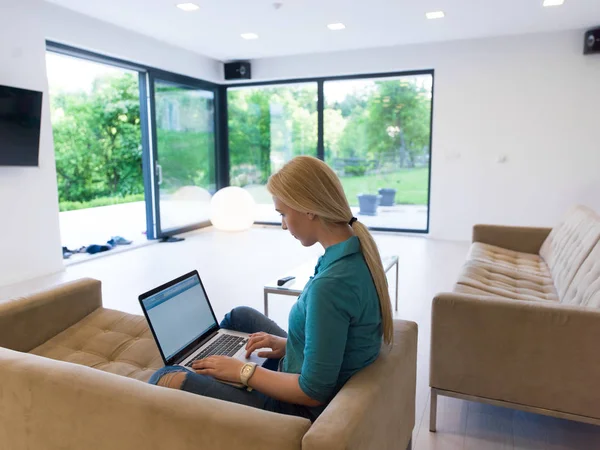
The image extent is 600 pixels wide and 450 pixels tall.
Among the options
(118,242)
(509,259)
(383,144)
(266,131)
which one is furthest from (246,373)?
(266,131)

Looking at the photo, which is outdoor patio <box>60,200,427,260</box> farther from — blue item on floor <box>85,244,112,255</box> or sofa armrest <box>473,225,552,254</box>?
sofa armrest <box>473,225,552,254</box>

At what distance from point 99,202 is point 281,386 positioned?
10.6m

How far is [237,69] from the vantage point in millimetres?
7520

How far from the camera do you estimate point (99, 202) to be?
35.5 ft

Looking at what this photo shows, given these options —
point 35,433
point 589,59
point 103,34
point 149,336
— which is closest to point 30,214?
point 103,34

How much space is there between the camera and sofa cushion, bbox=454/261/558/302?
8.28 ft

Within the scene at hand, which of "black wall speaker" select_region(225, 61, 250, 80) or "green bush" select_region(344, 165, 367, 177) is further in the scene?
"black wall speaker" select_region(225, 61, 250, 80)

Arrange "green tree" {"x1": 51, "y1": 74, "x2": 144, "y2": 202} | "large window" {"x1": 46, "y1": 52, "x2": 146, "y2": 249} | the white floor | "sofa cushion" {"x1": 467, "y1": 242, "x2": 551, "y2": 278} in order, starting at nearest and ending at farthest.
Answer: the white floor < "sofa cushion" {"x1": 467, "y1": 242, "x2": 551, "y2": 278} < "large window" {"x1": 46, "y1": 52, "x2": 146, "y2": 249} < "green tree" {"x1": 51, "y1": 74, "x2": 144, "y2": 202}

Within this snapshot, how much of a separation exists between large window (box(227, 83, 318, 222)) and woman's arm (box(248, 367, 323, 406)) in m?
6.43

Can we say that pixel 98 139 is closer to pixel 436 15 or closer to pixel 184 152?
pixel 184 152

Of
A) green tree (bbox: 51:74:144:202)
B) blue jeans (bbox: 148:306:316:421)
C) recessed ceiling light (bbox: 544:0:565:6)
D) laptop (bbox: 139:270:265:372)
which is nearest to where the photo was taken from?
blue jeans (bbox: 148:306:316:421)

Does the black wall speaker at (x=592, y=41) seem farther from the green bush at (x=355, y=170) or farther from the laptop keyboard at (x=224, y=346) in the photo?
the laptop keyboard at (x=224, y=346)

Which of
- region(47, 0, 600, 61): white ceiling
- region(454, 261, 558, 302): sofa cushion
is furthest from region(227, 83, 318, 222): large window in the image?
region(454, 261, 558, 302): sofa cushion

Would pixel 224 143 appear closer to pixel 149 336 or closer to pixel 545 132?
pixel 545 132
